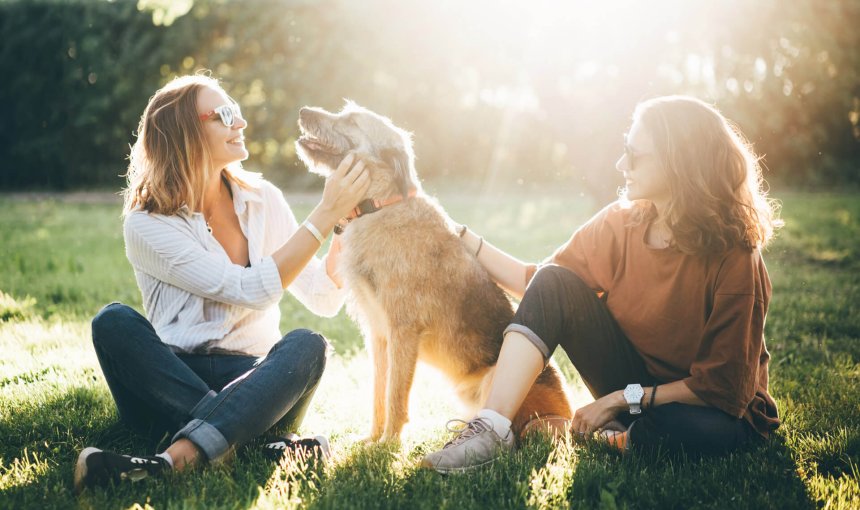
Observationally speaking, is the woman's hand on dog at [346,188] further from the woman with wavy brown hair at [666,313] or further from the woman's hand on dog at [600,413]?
the woman's hand on dog at [600,413]

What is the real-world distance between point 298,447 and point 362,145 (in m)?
1.68

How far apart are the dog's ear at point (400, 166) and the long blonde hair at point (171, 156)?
923 mm

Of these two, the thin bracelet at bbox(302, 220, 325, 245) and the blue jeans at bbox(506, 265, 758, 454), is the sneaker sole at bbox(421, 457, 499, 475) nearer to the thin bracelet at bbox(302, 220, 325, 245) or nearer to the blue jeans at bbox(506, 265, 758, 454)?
the blue jeans at bbox(506, 265, 758, 454)

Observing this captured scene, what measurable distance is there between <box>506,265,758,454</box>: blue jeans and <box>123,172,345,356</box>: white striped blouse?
119 cm

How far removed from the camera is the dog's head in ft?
12.0

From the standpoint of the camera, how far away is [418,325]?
3.37 m

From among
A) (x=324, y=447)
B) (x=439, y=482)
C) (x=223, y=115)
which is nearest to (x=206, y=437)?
(x=324, y=447)

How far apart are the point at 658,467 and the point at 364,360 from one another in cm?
241

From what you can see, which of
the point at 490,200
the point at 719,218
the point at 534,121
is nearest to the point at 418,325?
the point at 719,218

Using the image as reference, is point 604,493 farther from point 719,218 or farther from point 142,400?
point 142,400

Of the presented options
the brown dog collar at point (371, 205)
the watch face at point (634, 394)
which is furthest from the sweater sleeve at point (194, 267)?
the watch face at point (634, 394)

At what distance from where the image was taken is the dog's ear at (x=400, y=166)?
143 inches

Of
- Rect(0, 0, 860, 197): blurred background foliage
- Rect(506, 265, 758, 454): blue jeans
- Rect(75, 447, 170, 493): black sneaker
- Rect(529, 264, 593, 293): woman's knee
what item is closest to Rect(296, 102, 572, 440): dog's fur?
Rect(506, 265, 758, 454): blue jeans

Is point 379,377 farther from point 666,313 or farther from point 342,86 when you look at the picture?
point 342,86
